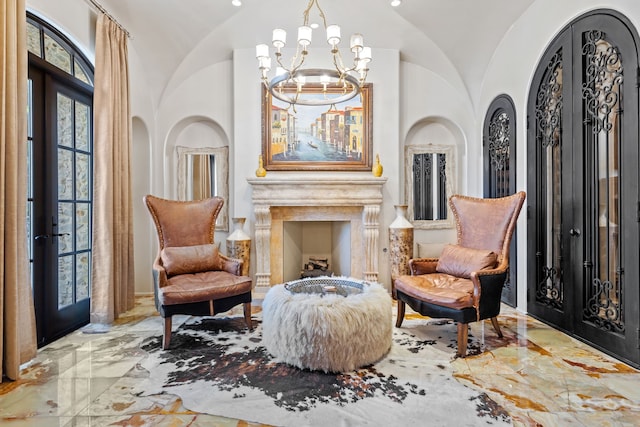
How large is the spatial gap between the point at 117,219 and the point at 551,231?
435cm

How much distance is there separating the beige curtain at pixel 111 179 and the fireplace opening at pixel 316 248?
1.94 metres

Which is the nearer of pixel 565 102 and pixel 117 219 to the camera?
pixel 565 102

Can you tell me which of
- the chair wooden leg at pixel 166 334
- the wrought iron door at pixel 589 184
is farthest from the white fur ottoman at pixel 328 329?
the wrought iron door at pixel 589 184

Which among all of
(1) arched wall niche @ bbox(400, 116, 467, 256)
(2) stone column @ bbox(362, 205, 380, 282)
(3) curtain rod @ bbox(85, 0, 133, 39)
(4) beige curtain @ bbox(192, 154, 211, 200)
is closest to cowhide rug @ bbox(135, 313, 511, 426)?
(2) stone column @ bbox(362, 205, 380, 282)

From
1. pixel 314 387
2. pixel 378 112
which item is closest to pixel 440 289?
pixel 314 387

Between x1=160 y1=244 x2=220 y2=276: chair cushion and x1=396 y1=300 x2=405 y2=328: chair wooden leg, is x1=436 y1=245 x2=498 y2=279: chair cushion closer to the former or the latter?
x1=396 y1=300 x2=405 y2=328: chair wooden leg

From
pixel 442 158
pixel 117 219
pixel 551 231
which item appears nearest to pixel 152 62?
pixel 117 219

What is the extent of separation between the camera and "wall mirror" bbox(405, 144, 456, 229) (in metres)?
5.05

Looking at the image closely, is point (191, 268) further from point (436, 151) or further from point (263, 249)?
point (436, 151)

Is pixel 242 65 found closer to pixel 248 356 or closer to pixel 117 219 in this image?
pixel 117 219

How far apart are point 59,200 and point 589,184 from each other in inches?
181

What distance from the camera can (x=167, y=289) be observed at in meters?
2.74

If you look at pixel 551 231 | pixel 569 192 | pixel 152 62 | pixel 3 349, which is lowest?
pixel 3 349

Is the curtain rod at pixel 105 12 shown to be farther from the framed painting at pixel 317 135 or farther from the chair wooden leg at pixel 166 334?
the chair wooden leg at pixel 166 334
